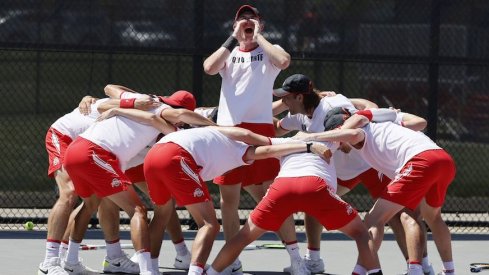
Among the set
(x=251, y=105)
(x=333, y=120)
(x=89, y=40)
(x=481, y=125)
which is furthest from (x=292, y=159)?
(x=481, y=125)

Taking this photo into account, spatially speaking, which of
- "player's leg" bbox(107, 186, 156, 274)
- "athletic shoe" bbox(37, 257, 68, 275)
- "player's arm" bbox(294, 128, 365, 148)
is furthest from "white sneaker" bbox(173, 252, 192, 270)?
"player's arm" bbox(294, 128, 365, 148)

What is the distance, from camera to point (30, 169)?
41.0 ft

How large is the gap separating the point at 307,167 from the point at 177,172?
880 mm

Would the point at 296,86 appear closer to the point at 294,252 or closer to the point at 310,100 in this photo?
the point at 310,100

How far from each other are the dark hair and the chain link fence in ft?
10.8

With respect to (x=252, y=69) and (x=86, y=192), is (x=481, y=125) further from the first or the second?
(x=86, y=192)

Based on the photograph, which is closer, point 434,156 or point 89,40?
point 434,156

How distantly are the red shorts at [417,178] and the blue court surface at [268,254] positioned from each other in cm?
129

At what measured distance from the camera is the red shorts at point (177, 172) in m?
8.52

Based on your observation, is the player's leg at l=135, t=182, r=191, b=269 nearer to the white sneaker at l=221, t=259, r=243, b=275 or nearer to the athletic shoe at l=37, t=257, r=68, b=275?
the white sneaker at l=221, t=259, r=243, b=275

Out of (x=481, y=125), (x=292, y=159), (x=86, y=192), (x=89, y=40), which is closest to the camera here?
(x=292, y=159)

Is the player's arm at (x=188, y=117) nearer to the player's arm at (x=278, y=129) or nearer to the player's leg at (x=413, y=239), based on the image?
the player's arm at (x=278, y=129)

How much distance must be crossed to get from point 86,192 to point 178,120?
2.86 feet

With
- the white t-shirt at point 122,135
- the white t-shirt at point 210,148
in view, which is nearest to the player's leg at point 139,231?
the white t-shirt at point 122,135
